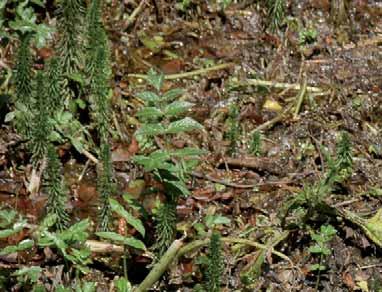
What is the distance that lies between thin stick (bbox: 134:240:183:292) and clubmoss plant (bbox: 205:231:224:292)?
0.18m

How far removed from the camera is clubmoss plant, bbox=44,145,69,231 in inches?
121

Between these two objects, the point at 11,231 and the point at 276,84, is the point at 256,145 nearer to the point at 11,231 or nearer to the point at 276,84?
the point at 276,84

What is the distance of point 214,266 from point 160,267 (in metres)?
0.25

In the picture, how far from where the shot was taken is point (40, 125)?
3336 millimetres

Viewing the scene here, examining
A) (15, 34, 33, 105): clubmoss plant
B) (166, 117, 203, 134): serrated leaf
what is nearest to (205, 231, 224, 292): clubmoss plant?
(166, 117, 203, 134): serrated leaf

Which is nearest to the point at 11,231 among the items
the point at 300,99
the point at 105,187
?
the point at 105,187

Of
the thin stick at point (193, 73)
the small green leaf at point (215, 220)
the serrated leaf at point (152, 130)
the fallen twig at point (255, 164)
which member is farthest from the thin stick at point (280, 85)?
the serrated leaf at point (152, 130)

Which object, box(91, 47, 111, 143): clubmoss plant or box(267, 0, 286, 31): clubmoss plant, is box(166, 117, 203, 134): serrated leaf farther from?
box(267, 0, 286, 31): clubmoss plant

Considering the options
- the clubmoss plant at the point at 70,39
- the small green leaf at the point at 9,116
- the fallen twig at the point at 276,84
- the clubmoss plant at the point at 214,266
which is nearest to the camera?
the clubmoss plant at the point at 214,266

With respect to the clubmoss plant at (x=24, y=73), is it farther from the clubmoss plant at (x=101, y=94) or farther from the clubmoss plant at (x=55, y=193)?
the clubmoss plant at (x=55, y=193)

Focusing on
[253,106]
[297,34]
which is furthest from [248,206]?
[297,34]

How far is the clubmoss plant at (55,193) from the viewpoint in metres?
3.06

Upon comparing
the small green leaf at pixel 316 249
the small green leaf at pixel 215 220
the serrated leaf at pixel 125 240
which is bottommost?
the small green leaf at pixel 316 249

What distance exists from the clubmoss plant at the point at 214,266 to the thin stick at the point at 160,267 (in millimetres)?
181
